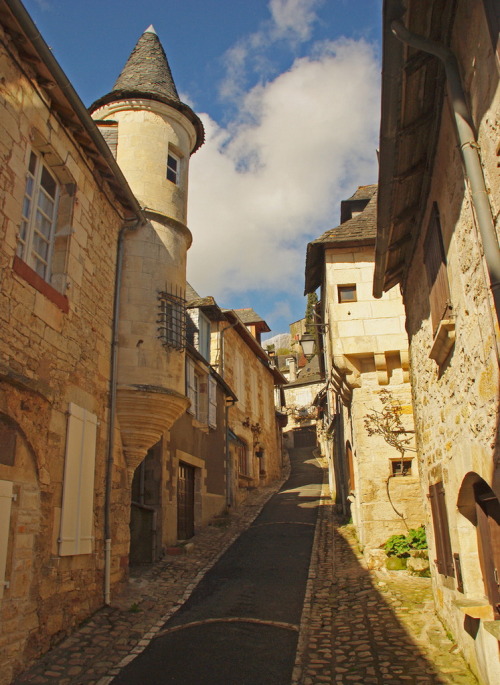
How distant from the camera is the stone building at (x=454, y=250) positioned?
3404 millimetres

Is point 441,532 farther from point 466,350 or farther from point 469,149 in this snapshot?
point 469,149

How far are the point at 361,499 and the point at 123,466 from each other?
14.1ft

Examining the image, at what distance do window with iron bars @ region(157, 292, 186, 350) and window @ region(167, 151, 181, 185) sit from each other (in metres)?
2.29

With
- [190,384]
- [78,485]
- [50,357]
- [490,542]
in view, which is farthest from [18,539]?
[190,384]

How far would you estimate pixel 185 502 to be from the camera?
1221 centimetres

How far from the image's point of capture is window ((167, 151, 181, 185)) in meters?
9.77

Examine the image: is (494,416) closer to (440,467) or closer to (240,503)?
(440,467)

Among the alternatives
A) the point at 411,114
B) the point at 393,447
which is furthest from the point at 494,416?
the point at 393,447

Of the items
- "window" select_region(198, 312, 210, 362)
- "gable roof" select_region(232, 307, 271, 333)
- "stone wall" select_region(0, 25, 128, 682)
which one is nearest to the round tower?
"stone wall" select_region(0, 25, 128, 682)

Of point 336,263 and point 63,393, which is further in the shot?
point 336,263

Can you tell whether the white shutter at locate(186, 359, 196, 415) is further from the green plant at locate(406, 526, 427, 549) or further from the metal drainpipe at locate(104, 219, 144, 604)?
the green plant at locate(406, 526, 427, 549)

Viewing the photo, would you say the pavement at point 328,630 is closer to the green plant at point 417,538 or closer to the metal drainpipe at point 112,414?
the metal drainpipe at point 112,414

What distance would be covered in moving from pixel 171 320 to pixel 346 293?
3605 mm

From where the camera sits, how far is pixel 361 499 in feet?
31.6
